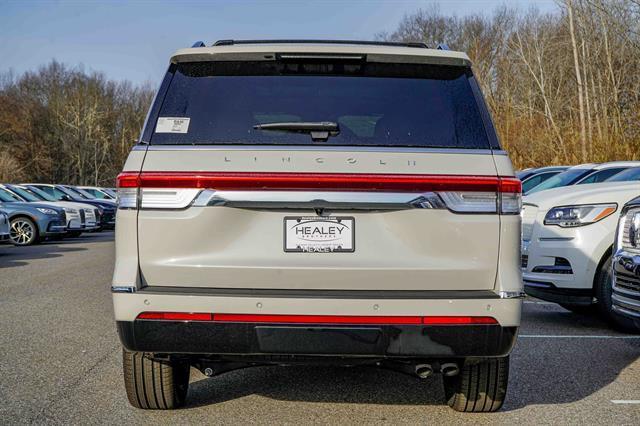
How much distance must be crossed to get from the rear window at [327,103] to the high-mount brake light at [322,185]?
8.1 inches

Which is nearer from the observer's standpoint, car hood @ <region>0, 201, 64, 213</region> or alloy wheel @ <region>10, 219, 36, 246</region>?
alloy wheel @ <region>10, 219, 36, 246</region>

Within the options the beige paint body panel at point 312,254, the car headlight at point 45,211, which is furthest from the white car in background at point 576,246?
the car headlight at point 45,211

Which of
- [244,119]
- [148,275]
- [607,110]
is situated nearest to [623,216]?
[244,119]

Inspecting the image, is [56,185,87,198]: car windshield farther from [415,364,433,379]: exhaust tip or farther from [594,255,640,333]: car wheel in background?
[415,364,433,379]: exhaust tip

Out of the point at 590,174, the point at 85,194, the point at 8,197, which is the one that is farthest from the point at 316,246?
the point at 85,194

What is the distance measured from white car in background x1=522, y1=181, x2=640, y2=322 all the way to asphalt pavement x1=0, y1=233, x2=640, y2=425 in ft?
1.20

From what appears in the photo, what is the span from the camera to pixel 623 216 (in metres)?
5.55

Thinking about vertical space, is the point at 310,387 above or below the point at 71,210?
above

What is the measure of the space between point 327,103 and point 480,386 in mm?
1797

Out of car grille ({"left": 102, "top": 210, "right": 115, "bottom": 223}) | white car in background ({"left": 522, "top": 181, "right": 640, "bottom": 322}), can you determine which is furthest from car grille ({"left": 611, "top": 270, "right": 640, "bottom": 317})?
car grille ({"left": 102, "top": 210, "right": 115, "bottom": 223})

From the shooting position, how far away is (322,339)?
3.75 m

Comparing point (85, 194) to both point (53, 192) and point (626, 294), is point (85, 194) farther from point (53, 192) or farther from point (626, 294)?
point (626, 294)

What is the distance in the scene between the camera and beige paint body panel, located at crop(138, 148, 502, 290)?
12.3 feet

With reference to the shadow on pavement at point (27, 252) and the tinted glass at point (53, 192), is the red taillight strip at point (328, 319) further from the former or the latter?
the tinted glass at point (53, 192)
